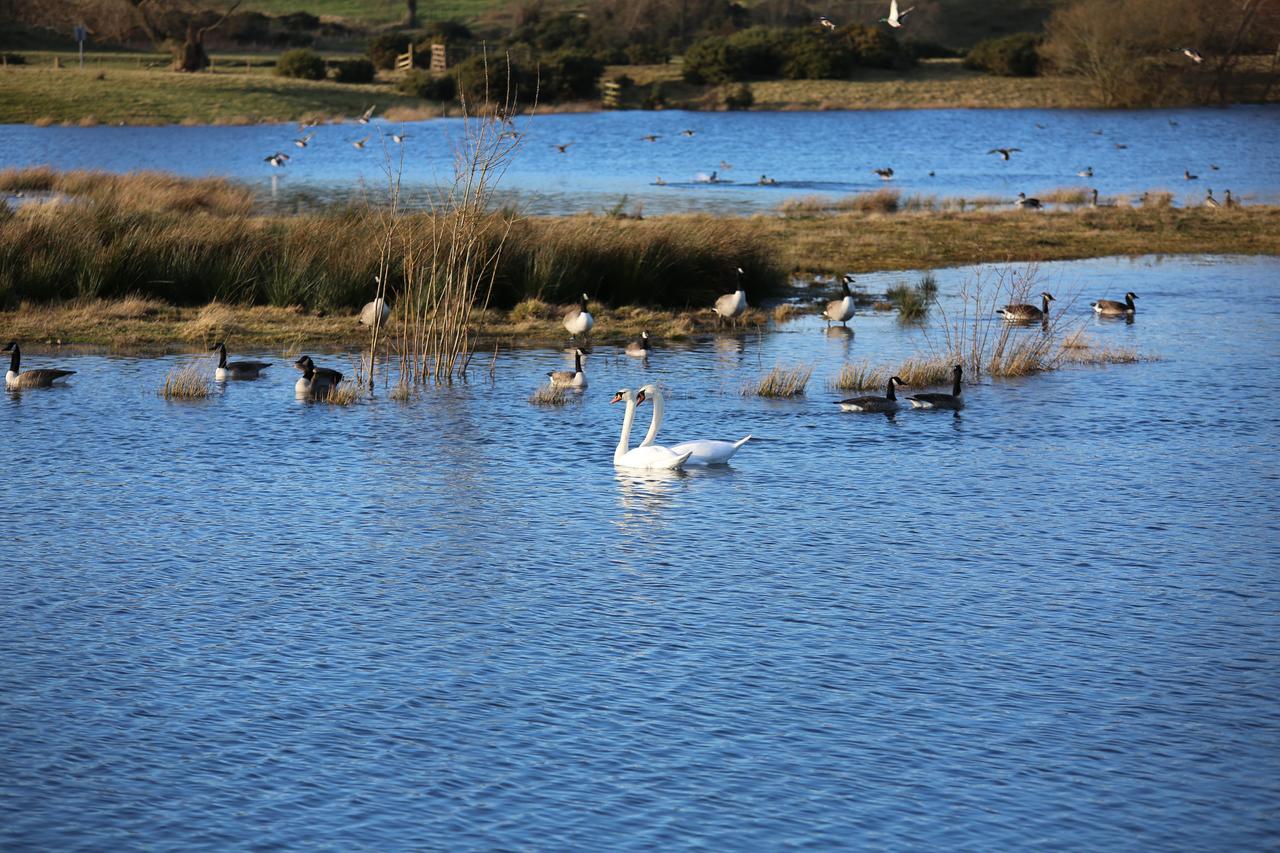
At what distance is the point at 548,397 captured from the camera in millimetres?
21328

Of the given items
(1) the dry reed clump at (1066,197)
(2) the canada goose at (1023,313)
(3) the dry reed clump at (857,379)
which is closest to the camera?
(3) the dry reed clump at (857,379)

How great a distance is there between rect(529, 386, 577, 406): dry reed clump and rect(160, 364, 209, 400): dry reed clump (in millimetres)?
4565

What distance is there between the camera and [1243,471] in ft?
57.2

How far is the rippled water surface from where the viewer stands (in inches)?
354

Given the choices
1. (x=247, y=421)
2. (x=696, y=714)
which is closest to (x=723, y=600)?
(x=696, y=714)

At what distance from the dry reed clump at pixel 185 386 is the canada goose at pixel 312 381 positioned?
1.35 m

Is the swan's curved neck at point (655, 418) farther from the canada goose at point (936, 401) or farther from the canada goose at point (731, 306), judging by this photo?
the canada goose at point (731, 306)

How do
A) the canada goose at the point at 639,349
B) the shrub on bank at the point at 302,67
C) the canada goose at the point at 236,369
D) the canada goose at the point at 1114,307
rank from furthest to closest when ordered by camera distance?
the shrub on bank at the point at 302,67 → the canada goose at the point at 1114,307 → the canada goose at the point at 639,349 → the canada goose at the point at 236,369

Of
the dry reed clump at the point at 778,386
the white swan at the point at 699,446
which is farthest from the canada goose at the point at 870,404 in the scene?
the white swan at the point at 699,446

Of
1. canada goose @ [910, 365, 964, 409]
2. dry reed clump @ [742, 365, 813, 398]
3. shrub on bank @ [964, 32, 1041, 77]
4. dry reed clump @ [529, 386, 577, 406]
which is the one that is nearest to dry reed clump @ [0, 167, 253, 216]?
dry reed clump @ [529, 386, 577, 406]

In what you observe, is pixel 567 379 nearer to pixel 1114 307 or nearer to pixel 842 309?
pixel 842 309

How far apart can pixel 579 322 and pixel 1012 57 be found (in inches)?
3728

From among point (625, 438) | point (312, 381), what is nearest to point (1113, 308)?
point (625, 438)

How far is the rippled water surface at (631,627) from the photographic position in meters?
8.98
